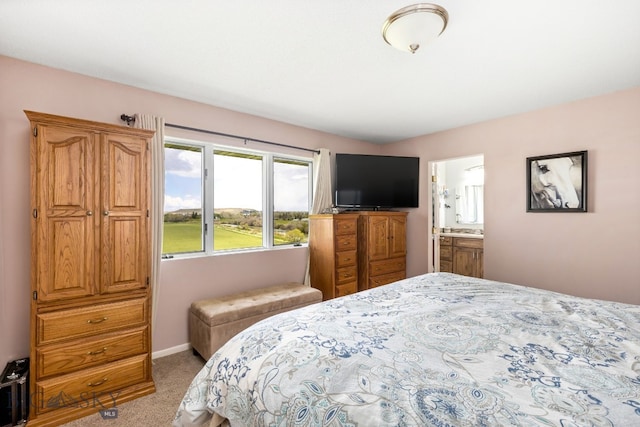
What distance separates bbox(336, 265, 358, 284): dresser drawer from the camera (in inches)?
142

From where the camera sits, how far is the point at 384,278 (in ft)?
13.2

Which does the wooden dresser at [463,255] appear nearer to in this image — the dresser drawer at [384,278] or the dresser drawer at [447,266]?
the dresser drawer at [447,266]

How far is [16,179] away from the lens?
7.10ft

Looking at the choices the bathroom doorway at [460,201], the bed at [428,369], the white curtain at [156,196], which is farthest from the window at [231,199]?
the bathroom doorway at [460,201]

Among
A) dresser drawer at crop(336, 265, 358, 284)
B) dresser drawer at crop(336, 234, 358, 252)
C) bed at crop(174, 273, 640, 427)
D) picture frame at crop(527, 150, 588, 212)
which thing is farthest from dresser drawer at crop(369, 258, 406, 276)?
bed at crop(174, 273, 640, 427)

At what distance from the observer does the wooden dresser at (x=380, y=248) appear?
3869 mm

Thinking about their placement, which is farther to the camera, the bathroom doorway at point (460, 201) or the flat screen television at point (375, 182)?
the bathroom doorway at point (460, 201)

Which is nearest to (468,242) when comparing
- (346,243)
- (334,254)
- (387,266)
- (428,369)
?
(387,266)

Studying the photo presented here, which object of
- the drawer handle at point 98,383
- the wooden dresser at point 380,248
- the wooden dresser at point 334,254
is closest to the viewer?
the drawer handle at point 98,383

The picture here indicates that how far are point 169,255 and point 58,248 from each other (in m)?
1.01

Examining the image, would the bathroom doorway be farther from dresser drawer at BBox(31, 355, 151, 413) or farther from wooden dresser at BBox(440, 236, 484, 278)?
dresser drawer at BBox(31, 355, 151, 413)

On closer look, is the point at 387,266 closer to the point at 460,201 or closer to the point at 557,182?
the point at 557,182

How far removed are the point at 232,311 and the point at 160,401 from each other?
798 millimetres

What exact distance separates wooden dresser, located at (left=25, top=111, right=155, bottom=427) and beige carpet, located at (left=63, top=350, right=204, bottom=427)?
0.27ft
